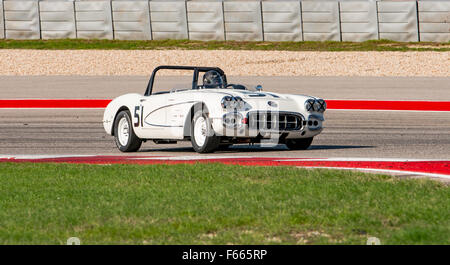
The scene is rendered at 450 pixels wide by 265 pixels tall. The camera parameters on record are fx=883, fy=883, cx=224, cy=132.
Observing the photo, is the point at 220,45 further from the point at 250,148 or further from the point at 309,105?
the point at 309,105

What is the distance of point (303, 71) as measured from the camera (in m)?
31.6

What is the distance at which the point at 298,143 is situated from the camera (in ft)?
42.5

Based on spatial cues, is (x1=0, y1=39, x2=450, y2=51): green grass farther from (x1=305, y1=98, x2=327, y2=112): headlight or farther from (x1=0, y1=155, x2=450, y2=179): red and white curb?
(x1=0, y1=155, x2=450, y2=179): red and white curb

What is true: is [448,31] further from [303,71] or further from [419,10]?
[303,71]

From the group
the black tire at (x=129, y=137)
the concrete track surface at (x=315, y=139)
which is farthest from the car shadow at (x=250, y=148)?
the black tire at (x=129, y=137)

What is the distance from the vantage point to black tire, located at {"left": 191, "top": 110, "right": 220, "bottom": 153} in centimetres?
1180

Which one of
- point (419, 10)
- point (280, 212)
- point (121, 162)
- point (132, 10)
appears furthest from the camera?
point (132, 10)

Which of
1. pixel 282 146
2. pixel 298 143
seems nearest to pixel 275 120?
pixel 298 143

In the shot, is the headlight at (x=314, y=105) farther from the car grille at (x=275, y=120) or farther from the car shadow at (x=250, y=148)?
the car shadow at (x=250, y=148)

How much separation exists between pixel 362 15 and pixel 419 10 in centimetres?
223

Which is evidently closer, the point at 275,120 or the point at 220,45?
the point at 275,120

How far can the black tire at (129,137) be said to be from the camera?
1321 centimetres

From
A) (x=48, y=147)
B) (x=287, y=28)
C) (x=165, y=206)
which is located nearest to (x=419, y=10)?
(x=287, y=28)

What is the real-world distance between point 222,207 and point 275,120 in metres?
5.09
